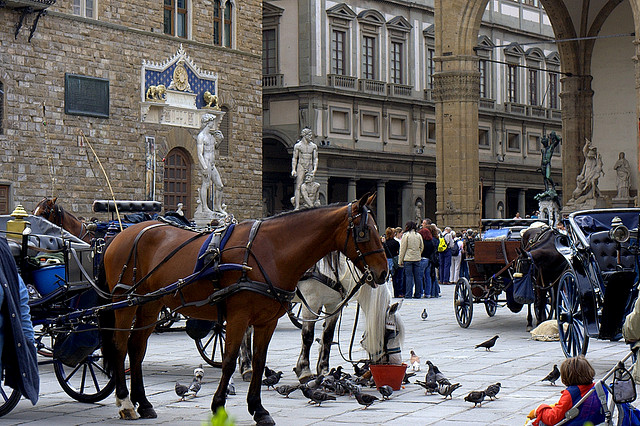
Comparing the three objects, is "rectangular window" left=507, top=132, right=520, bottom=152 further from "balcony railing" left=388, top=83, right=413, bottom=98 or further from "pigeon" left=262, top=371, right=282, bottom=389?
"pigeon" left=262, top=371, right=282, bottom=389

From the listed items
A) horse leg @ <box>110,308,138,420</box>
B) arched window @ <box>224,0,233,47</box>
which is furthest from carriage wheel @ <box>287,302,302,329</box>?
arched window @ <box>224,0,233,47</box>

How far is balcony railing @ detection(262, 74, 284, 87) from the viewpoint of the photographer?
40.3 meters

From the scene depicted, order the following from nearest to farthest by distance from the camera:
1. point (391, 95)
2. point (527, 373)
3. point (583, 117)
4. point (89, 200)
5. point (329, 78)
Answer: point (527, 373) < point (89, 200) < point (583, 117) < point (329, 78) < point (391, 95)

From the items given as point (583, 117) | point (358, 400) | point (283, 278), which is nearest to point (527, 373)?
point (358, 400)

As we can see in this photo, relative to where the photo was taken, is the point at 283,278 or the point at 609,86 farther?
the point at 609,86

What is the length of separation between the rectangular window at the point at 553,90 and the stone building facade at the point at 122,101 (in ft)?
75.8

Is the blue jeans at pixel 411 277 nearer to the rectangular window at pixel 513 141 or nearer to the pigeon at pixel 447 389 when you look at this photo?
the pigeon at pixel 447 389

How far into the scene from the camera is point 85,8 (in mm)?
27812

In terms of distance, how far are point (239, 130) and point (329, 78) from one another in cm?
824

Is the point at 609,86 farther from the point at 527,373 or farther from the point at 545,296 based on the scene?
the point at 527,373

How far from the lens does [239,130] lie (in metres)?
33.0

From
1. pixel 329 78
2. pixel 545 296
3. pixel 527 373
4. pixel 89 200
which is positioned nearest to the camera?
pixel 527 373

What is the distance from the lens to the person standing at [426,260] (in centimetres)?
2294

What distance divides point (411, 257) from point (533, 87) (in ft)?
101
